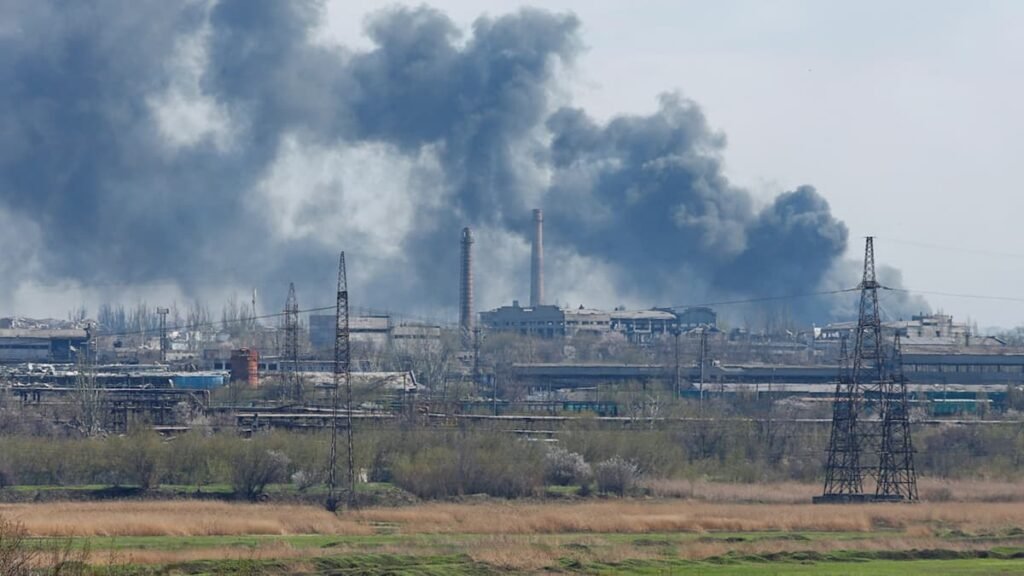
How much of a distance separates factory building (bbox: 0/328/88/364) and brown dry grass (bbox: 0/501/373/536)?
4240 centimetres

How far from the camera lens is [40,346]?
73188 millimetres

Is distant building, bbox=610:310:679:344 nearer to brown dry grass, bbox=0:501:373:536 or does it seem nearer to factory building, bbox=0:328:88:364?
factory building, bbox=0:328:88:364

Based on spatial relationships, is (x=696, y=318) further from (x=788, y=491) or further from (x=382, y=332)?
(x=788, y=491)

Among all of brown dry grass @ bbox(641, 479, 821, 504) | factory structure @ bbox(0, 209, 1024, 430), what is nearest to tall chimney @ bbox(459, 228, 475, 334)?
factory structure @ bbox(0, 209, 1024, 430)

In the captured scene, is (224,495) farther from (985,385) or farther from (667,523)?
(985,385)

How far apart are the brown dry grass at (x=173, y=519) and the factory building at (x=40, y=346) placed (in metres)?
42.4

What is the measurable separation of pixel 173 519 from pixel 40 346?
159 feet

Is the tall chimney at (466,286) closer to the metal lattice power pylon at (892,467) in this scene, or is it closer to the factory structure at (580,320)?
the factory structure at (580,320)

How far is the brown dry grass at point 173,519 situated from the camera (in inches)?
1019

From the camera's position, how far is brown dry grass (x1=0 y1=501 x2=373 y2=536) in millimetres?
25891

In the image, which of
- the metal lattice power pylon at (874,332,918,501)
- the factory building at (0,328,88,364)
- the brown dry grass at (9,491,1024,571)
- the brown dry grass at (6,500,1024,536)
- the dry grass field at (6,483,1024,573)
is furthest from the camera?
the factory building at (0,328,88,364)

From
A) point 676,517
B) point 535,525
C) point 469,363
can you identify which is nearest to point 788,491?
point 676,517

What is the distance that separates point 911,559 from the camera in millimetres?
23891

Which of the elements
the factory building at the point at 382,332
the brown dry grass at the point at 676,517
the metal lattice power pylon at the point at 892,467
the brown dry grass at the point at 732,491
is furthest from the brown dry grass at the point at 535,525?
the factory building at the point at 382,332
